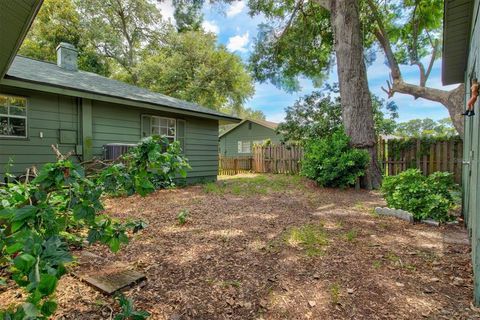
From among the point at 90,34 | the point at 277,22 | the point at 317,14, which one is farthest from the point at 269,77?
the point at 90,34

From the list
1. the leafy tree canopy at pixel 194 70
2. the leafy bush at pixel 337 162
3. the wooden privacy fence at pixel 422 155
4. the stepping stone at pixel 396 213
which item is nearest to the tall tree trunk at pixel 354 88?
the leafy bush at pixel 337 162

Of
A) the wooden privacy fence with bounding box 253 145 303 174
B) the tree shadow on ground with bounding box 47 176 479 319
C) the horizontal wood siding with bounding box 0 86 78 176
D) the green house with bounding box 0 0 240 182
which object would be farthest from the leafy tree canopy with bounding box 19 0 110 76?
the tree shadow on ground with bounding box 47 176 479 319

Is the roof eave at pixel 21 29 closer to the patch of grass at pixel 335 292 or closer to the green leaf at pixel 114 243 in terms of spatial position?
the green leaf at pixel 114 243

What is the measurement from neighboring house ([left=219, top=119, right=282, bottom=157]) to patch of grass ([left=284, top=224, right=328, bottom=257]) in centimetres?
1733

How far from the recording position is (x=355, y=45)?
8.05 meters

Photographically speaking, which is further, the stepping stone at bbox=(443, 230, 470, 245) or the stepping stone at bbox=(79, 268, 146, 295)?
the stepping stone at bbox=(443, 230, 470, 245)

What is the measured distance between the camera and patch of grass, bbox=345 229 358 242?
341 centimetres

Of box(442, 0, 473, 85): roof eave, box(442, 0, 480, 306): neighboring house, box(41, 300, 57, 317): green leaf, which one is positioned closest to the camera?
box(41, 300, 57, 317): green leaf

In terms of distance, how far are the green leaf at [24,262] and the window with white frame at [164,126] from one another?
774 cm

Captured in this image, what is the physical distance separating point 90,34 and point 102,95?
1547cm

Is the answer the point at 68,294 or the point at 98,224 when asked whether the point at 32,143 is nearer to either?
the point at 68,294

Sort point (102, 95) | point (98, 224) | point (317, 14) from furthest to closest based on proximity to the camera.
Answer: point (317, 14) < point (102, 95) < point (98, 224)

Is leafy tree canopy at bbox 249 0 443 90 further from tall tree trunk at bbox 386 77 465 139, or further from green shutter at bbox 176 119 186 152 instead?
green shutter at bbox 176 119 186 152

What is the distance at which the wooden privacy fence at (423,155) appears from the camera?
8406mm
